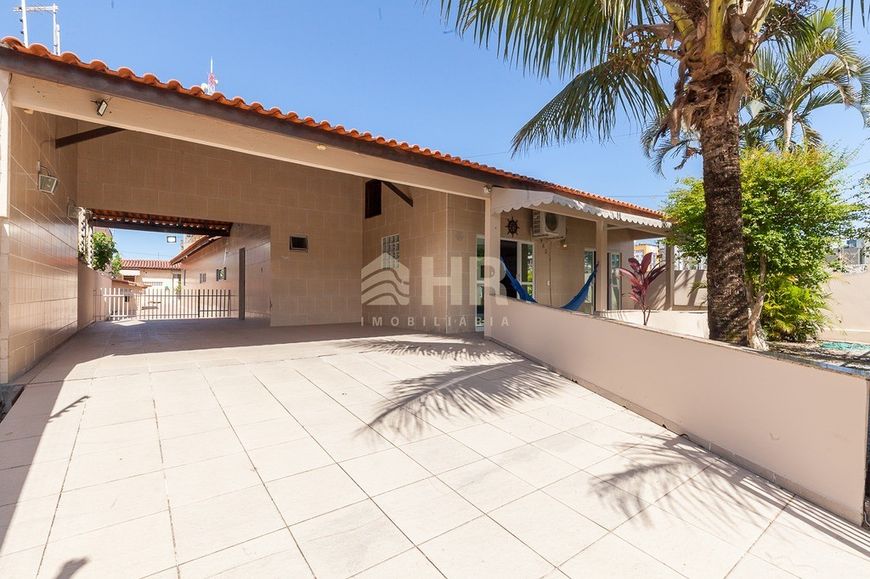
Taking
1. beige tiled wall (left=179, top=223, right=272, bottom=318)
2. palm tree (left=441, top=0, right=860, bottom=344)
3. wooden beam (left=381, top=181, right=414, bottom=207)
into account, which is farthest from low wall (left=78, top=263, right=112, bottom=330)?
palm tree (left=441, top=0, right=860, bottom=344)

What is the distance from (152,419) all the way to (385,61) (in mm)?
14626

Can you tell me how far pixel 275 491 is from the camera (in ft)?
8.94

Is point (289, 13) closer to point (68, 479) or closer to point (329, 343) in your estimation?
point (329, 343)

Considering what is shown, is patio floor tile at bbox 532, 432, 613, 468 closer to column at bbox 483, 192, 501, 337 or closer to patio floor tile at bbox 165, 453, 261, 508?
patio floor tile at bbox 165, 453, 261, 508

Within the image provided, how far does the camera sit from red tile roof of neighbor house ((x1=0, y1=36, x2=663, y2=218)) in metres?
4.23

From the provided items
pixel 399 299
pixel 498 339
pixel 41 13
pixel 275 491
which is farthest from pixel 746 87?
pixel 41 13

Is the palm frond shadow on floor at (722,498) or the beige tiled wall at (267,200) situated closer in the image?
the palm frond shadow on floor at (722,498)

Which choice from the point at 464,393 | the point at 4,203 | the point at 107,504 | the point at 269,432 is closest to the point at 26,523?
the point at 107,504

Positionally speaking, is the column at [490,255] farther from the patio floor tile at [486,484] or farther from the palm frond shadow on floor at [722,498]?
the patio floor tile at [486,484]

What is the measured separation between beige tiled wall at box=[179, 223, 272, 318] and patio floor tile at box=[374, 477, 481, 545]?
9.79m

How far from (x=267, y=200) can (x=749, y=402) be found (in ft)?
38.5

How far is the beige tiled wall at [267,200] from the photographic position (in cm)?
950

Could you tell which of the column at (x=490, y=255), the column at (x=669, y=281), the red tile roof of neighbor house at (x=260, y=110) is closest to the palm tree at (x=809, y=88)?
the column at (x=669, y=281)

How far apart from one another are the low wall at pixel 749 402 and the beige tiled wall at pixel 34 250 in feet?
24.6
